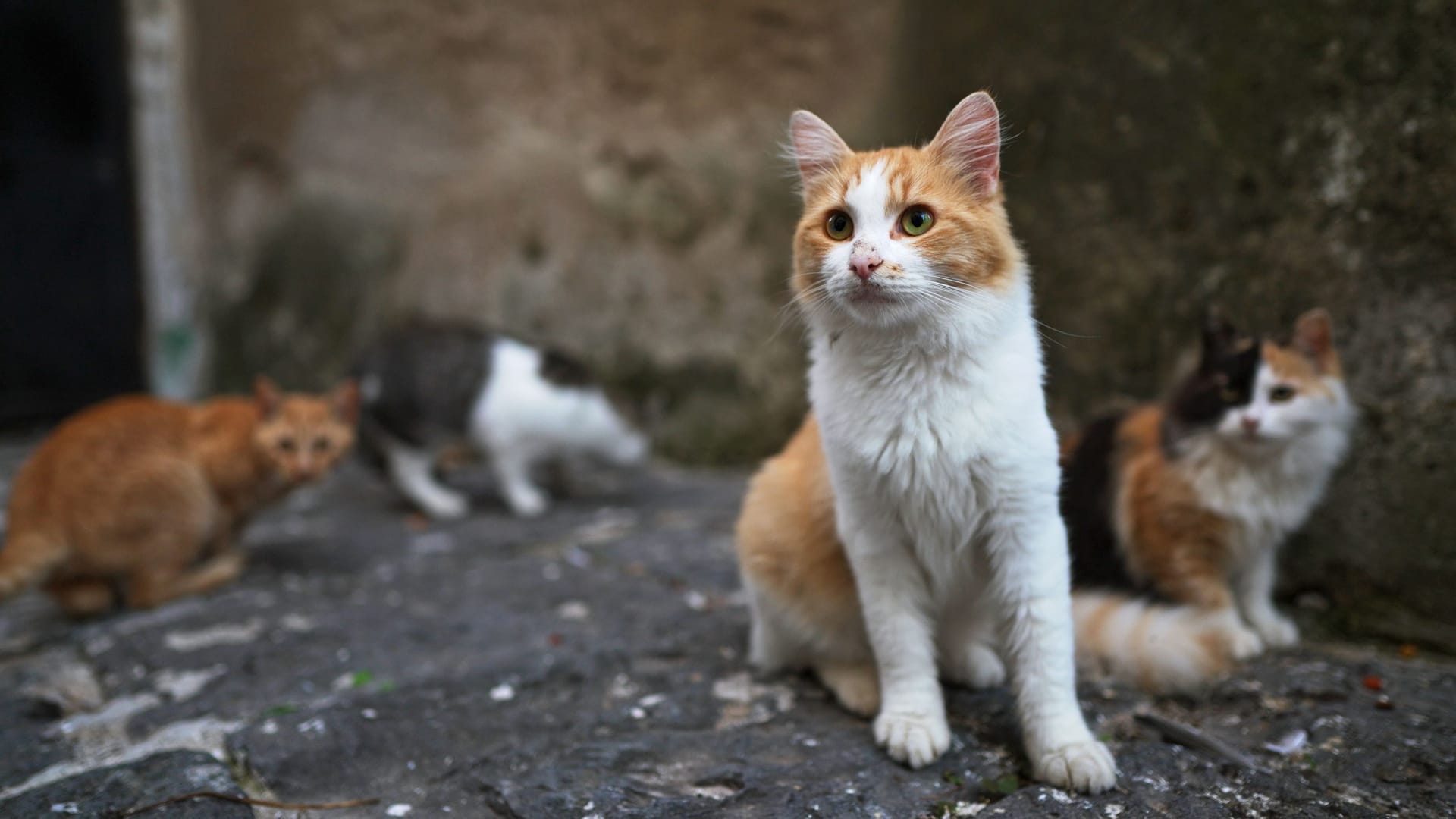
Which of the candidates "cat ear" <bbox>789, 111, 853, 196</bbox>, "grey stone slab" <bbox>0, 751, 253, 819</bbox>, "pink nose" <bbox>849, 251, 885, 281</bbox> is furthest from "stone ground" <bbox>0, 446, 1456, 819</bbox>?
"cat ear" <bbox>789, 111, 853, 196</bbox>

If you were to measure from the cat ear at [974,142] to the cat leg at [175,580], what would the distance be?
294 cm

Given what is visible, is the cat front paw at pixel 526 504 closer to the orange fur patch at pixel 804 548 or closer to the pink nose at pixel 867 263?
the orange fur patch at pixel 804 548

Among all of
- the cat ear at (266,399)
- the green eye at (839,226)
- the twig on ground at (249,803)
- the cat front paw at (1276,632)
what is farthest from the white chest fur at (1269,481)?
the cat ear at (266,399)

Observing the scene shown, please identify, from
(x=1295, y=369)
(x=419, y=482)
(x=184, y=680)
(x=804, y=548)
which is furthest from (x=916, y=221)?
(x=419, y=482)

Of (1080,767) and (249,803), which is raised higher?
(1080,767)

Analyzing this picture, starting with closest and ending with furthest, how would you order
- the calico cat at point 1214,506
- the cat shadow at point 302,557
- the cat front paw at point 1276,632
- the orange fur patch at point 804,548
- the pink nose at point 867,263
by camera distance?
1. the pink nose at point 867,263
2. the orange fur patch at point 804,548
3. the calico cat at point 1214,506
4. the cat front paw at point 1276,632
5. the cat shadow at point 302,557

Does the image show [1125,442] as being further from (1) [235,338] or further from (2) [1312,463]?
(1) [235,338]

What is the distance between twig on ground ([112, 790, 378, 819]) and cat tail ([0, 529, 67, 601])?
4.86 feet

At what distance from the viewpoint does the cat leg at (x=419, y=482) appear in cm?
477

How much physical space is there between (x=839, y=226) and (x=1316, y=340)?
1534 mm

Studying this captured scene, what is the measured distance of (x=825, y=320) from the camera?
6.79ft

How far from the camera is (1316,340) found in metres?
2.72

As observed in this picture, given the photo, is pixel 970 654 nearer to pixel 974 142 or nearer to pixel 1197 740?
pixel 1197 740

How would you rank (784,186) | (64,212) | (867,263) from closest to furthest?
(867,263) < (784,186) < (64,212)
